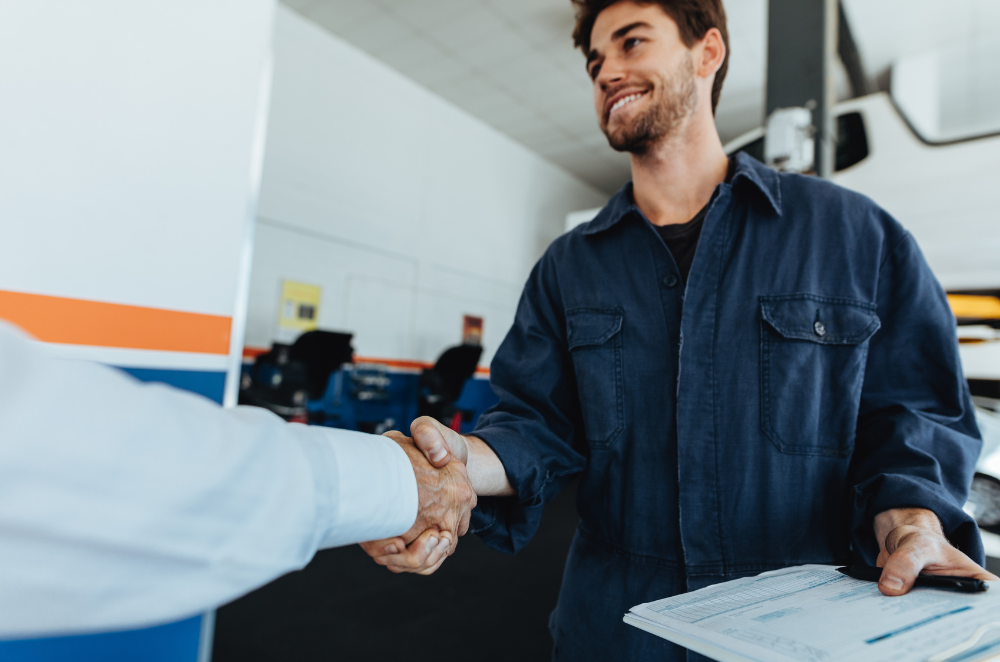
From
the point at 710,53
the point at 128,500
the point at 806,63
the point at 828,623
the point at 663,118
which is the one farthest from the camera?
the point at 806,63

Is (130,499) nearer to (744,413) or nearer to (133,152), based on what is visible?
(744,413)

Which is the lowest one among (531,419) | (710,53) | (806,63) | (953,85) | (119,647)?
(119,647)

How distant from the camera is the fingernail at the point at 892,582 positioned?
1.99 feet

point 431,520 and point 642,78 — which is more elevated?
point 642,78

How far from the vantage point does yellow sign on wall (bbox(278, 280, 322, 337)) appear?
4820 mm

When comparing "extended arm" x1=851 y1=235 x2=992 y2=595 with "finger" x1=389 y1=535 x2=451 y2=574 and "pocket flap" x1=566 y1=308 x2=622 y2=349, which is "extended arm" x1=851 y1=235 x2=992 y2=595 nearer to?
"pocket flap" x1=566 y1=308 x2=622 y2=349

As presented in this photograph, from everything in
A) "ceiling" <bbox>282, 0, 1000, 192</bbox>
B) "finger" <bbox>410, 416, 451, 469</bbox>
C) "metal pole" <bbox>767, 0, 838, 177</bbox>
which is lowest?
"finger" <bbox>410, 416, 451, 469</bbox>

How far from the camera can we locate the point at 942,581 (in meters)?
0.61

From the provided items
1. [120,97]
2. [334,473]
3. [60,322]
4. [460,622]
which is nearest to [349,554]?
[460,622]

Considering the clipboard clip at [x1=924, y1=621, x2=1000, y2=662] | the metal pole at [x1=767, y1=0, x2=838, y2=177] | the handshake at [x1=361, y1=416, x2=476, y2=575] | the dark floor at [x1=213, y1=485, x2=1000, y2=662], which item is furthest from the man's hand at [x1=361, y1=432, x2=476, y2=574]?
the metal pole at [x1=767, y1=0, x2=838, y2=177]

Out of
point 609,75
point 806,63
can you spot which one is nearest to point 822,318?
point 609,75

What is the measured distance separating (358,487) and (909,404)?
34.9 inches

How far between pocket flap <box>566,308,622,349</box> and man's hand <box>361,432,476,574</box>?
0.36 m

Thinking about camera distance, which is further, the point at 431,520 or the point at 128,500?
the point at 431,520
